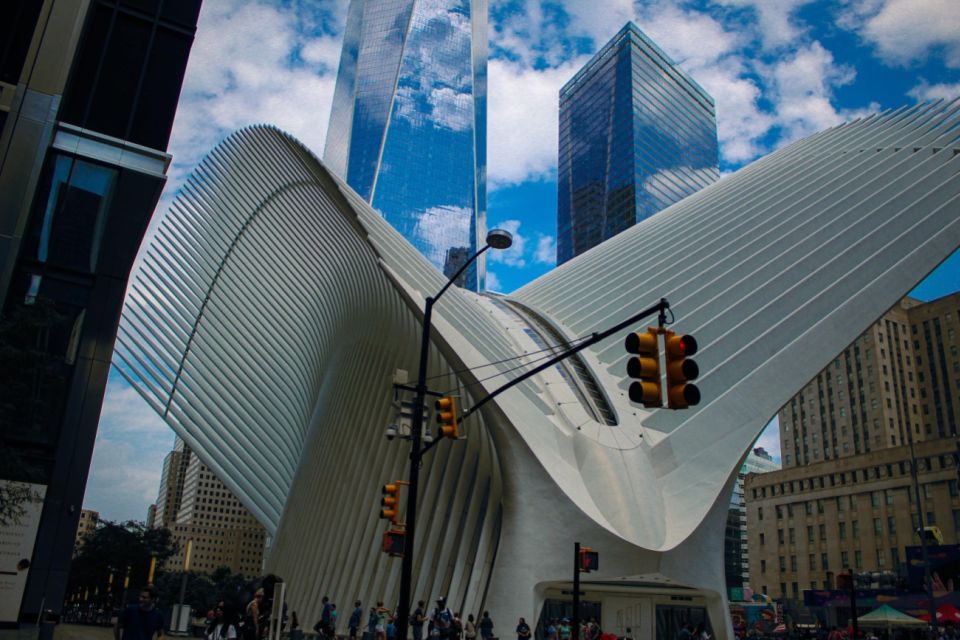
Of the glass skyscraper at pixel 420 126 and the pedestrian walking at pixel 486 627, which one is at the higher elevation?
the glass skyscraper at pixel 420 126

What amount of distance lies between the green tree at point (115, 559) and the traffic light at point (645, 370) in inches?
2236

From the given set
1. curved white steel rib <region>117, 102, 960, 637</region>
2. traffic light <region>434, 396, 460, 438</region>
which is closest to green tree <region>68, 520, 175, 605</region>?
curved white steel rib <region>117, 102, 960, 637</region>

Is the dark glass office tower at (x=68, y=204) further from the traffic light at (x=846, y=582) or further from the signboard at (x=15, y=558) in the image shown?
the traffic light at (x=846, y=582)

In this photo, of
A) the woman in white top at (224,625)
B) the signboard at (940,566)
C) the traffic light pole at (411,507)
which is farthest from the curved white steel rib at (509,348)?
the signboard at (940,566)

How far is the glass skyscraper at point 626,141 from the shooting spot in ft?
518

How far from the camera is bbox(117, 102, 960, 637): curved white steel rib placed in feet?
77.3

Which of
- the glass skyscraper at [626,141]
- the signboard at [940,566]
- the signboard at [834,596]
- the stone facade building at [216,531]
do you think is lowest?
the signboard at [834,596]

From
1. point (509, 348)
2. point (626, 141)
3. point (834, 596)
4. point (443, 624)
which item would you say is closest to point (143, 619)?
point (443, 624)

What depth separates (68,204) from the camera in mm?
21750

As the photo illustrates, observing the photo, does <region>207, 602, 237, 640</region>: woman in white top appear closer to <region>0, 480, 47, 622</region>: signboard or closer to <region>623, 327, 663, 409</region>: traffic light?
<region>0, 480, 47, 622</region>: signboard

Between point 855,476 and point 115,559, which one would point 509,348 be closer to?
point 115,559

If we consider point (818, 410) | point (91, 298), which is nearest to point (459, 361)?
point (91, 298)

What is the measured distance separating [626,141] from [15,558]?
5892 inches

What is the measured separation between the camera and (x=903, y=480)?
77.0 meters
